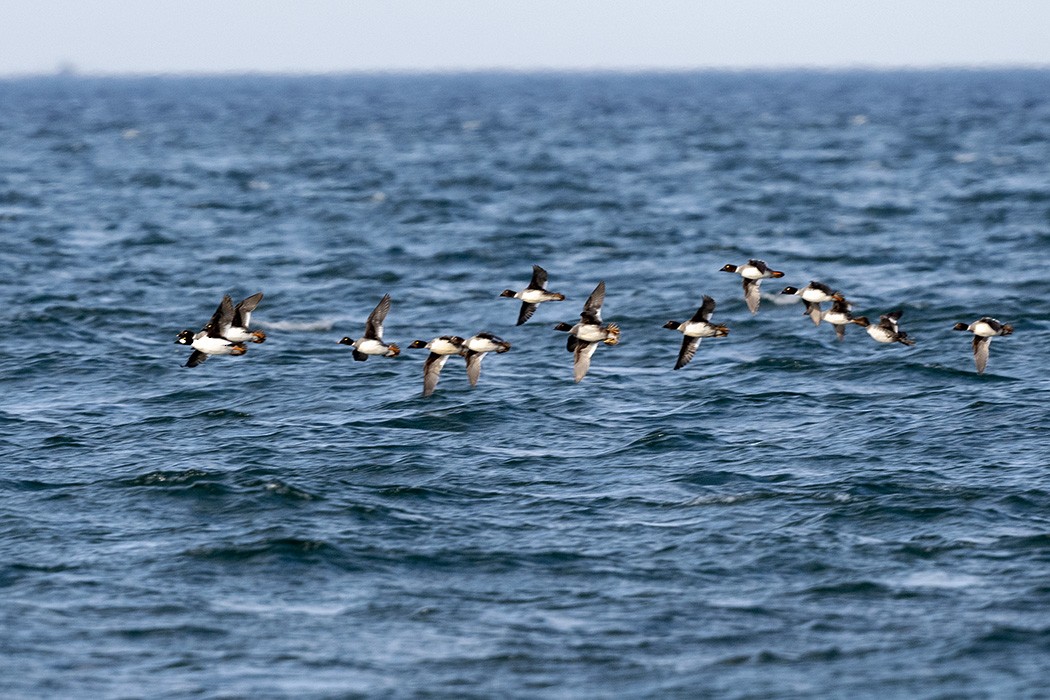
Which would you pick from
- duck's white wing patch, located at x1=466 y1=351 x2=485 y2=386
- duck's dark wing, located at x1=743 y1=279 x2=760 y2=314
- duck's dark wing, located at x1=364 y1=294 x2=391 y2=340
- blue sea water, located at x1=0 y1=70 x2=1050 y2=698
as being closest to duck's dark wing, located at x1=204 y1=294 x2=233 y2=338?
duck's dark wing, located at x1=364 y1=294 x2=391 y2=340

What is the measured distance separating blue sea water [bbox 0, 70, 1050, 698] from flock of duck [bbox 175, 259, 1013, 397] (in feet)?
6.56

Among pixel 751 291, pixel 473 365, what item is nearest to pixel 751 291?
pixel 751 291

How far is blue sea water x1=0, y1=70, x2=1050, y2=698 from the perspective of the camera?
18.6m

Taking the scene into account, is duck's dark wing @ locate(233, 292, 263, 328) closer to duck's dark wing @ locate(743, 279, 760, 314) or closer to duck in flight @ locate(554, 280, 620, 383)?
duck in flight @ locate(554, 280, 620, 383)

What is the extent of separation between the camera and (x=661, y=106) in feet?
613

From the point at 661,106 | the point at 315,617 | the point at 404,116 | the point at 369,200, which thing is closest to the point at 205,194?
the point at 369,200

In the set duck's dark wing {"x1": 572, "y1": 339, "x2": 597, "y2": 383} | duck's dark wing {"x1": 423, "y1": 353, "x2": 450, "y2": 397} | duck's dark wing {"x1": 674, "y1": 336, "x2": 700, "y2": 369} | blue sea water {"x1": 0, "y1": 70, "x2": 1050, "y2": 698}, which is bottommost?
blue sea water {"x1": 0, "y1": 70, "x2": 1050, "y2": 698}

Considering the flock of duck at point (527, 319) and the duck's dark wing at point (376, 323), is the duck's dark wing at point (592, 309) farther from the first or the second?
the duck's dark wing at point (376, 323)

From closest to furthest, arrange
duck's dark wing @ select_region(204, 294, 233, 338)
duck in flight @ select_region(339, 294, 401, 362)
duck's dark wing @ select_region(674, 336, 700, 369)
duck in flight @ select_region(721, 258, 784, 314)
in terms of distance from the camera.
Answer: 1. duck's dark wing @ select_region(204, 294, 233, 338)
2. duck in flight @ select_region(339, 294, 401, 362)
3. duck's dark wing @ select_region(674, 336, 700, 369)
4. duck in flight @ select_region(721, 258, 784, 314)

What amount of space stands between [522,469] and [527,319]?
8.98ft

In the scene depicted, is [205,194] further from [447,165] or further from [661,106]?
[661,106]

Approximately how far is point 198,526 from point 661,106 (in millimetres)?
168218

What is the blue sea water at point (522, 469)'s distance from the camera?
18.6 meters

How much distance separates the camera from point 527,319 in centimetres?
2555
